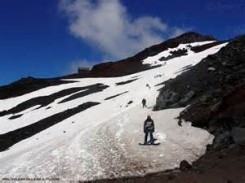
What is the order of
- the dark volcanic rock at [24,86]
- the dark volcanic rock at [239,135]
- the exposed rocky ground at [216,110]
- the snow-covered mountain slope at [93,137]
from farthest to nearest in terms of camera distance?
the dark volcanic rock at [24,86] < the snow-covered mountain slope at [93,137] < the dark volcanic rock at [239,135] < the exposed rocky ground at [216,110]

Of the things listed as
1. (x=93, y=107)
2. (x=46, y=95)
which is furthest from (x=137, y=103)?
(x=46, y=95)

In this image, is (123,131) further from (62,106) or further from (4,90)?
(4,90)

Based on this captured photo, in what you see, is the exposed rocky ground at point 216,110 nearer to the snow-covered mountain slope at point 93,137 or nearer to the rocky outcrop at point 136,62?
the snow-covered mountain slope at point 93,137

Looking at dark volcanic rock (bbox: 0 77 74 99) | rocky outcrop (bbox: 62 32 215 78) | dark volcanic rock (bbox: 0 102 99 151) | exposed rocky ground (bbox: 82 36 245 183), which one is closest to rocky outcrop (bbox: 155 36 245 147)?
exposed rocky ground (bbox: 82 36 245 183)

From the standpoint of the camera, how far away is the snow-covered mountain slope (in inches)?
898

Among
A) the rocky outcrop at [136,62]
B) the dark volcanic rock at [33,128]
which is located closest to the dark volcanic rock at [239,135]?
the dark volcanic rock at [33,128]

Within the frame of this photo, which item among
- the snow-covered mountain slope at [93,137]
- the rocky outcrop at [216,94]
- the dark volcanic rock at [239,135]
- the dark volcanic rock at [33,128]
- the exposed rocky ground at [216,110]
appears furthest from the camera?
the dark volcanic rock at [33,128]

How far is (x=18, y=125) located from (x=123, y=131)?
920 inches

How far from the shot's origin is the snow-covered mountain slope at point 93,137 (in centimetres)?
2281

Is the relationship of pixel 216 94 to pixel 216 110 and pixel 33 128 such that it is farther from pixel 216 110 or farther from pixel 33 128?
pixel 33 128

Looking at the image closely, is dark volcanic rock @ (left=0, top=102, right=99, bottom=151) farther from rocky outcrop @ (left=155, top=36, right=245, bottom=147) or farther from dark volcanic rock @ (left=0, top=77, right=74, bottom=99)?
dark volcanic rock @ (left=0, top=77, right=74, bottom=99)

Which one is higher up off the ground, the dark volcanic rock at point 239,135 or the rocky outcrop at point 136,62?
the rocky outcrop at point 136,62

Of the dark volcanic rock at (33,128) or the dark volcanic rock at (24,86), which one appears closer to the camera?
the dark volcanic rock at (33,128)

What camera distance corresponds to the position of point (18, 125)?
5075 cm
